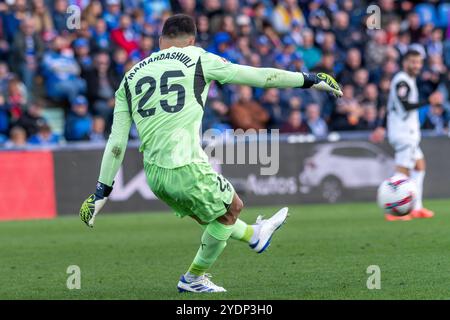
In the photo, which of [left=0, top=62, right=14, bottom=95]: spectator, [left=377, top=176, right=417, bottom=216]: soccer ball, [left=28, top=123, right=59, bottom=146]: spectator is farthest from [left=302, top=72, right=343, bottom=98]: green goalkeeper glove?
[left=0, top=62, right=14, bottom=95]: spectator

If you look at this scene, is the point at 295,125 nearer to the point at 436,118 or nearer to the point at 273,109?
the point at 273,109

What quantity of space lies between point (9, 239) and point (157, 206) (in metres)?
5.87

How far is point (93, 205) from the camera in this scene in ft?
28.3

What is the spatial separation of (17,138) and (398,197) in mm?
10132

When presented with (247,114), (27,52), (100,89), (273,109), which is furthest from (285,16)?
(27,52)

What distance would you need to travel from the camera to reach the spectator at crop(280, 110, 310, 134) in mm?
22375

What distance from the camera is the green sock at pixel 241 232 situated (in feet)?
28.9

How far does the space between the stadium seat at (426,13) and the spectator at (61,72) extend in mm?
10157

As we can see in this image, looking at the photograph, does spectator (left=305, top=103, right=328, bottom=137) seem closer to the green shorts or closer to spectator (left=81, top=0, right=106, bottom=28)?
spectator (left=81, top=0, right=106, bottom=28)

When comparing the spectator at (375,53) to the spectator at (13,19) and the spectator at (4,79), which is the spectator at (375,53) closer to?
the spectator at (13,19)

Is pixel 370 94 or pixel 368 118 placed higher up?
pixel 370 94
